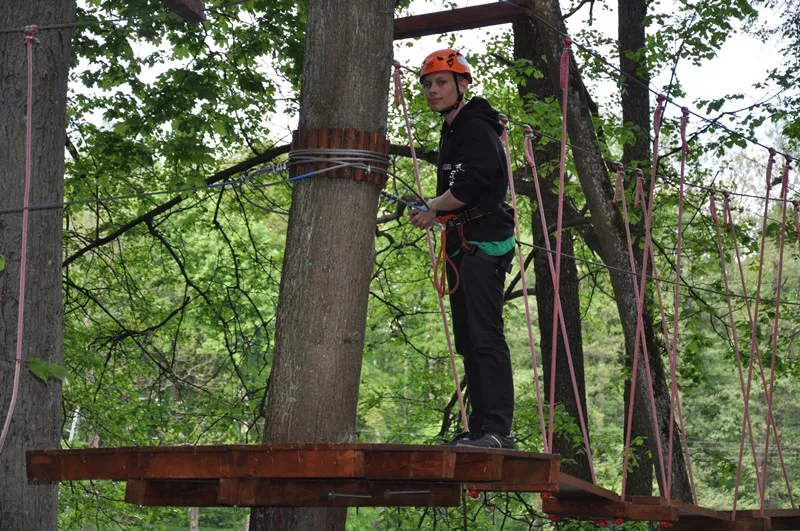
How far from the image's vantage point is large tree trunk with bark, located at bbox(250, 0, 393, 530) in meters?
3.97

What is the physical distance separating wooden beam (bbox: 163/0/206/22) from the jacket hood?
147 centimetres

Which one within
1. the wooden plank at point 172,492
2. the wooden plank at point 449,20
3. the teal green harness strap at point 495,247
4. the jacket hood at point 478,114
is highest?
the wooden plank at point 449,20

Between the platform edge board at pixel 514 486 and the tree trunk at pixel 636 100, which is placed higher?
the tree trunk at pixel 636 100

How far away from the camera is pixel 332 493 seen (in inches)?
155

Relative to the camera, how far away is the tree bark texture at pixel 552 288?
10391 millimetres

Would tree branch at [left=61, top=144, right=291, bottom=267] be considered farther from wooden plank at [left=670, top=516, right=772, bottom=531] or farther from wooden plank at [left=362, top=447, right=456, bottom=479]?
wooden plank at [left=362, top=447, right=456, bottom=479]

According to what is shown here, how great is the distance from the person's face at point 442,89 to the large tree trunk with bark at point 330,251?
17cm

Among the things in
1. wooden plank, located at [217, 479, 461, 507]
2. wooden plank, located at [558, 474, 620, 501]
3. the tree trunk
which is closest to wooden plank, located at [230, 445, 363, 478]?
wooden plank, located at [217, 479, 461, 507]

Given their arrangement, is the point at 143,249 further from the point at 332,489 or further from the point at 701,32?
the point at 332,489

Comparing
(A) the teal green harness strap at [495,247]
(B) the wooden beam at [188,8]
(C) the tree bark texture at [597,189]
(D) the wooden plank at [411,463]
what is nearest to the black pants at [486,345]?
→ (A) the teal green harness strap at [495,247]

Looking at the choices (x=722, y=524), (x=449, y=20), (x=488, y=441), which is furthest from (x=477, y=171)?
(x=722, y=524)

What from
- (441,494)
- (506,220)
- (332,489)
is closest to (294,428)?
(332,489)

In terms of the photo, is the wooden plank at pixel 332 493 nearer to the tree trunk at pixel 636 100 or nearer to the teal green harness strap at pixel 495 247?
the teal green harness strap at pixel 495 247

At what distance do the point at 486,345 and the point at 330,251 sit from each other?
0.67m
